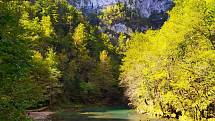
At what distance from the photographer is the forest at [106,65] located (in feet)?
58.2

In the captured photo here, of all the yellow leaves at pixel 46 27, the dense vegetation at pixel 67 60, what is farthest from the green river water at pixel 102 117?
the yellow leaves at pixel 46 27

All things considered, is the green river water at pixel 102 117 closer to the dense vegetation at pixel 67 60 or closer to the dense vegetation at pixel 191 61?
the dense vegetation at pixel 67 60

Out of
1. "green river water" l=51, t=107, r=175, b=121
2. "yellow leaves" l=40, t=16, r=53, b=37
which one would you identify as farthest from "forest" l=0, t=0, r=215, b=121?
"green river water" l=51, t=107, r=175, b=121

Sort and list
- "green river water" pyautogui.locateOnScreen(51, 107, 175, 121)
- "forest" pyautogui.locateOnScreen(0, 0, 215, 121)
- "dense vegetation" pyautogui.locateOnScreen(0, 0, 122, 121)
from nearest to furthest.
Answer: "forest" pyautogui.locateOnScreen(0, 0, 215, 121)
"green river water" pyautogui.locateOnScreen(51, 107, 175, 121)
"dense vegetation" pyautogui.locateOnScreen(0, 0, 122, 121)

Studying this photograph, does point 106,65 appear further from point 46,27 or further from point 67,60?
point 46,27

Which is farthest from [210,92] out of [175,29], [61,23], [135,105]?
[61,23]

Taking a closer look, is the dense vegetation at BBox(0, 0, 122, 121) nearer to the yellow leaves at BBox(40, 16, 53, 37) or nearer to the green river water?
the yellow leaves at BBox(40, 16, 53, 37)

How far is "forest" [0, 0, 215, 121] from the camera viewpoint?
58.2ft

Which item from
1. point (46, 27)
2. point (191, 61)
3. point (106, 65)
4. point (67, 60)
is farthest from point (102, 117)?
point (46, 27)

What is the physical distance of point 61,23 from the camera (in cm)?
13388

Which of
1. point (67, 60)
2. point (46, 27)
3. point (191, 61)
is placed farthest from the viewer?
point (67, 60)

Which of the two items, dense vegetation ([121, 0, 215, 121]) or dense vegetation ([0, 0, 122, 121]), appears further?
dense vegetation ([0, 0, 122, 121])

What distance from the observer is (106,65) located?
104 meters

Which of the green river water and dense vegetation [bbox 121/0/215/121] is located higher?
dense vegetation [bbox 121/0/215/121]
